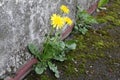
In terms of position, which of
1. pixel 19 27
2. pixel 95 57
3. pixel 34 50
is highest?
pixel 19 27

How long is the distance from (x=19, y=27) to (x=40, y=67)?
1.91 ft

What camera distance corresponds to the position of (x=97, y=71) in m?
3.55

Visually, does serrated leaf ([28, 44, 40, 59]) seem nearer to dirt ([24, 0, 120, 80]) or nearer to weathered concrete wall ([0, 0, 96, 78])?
weathered concrete wall ([0, 0, 96, 78])

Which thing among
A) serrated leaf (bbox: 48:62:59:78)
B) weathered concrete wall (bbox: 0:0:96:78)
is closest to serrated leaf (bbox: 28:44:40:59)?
weathered concrete wall (bbox: 0:0:96:78)

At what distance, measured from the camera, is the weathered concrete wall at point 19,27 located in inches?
104

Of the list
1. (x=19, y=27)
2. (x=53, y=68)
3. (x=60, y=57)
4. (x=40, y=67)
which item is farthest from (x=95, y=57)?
(x=19, y=27)

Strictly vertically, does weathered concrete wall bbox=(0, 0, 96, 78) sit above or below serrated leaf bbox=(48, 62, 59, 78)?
above

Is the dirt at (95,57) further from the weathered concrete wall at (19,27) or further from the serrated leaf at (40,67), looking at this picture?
the weathered concrete wall at (19,27)

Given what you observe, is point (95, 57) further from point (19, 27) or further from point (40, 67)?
point (19, 27)

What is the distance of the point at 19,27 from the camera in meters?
2.86

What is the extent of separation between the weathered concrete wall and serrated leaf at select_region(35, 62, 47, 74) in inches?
5.4

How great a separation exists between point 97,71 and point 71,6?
98 cm

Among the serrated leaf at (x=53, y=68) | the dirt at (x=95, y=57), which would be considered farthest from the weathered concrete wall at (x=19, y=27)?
the dirt at (x=95, y=57)

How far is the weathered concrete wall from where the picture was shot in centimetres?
265
